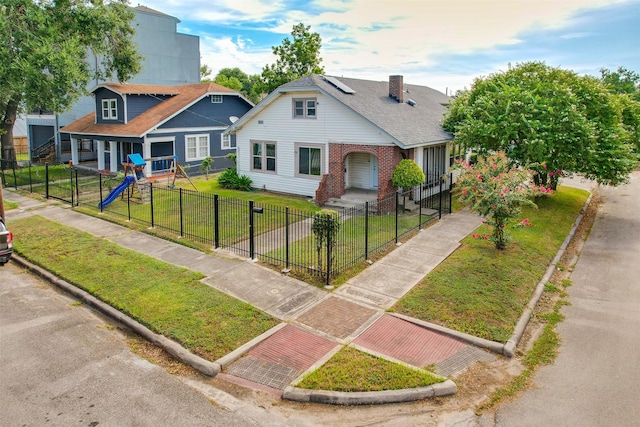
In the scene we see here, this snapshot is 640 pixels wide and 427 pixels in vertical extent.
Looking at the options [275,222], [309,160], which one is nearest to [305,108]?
[309,160]

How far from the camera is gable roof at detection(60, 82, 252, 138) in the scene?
28.1 metres

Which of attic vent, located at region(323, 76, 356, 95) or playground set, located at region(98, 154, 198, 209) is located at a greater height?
attic vent, located at region(323, 76, 356, 95)

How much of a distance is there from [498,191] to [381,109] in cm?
1014

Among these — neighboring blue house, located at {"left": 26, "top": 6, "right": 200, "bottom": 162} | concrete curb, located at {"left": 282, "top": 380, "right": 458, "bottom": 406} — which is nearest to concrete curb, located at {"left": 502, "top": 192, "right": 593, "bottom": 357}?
concrete curb, located at {"left": 282, "top": 380, "right": 458, "bottom": 406}

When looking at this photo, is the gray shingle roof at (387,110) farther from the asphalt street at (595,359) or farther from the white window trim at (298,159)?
the asphalt street at (595,359)

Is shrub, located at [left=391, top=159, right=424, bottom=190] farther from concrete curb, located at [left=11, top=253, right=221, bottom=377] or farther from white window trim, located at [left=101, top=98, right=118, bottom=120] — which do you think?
white window trim, located at [left=101, top=98, right=118, bottom=120]

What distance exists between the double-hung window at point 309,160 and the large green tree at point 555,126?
21.5 ft

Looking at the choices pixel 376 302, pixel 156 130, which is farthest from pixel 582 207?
pixel 156 130

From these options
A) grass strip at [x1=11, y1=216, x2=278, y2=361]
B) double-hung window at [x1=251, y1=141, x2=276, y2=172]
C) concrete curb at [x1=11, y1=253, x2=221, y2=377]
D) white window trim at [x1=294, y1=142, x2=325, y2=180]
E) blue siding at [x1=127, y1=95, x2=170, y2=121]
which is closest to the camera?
concrete curb at [x1=11, y1=253, x2=221, y2=377]

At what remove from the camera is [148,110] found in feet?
101

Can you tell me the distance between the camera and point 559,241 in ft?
53.6

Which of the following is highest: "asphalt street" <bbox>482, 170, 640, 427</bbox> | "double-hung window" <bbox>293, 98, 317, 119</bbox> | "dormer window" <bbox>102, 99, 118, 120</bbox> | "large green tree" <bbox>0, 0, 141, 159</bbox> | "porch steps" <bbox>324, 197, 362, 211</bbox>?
"large green tree" <bbox>0, 0, 141, 159</bbox>

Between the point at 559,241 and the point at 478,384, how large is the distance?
1019 centimetres

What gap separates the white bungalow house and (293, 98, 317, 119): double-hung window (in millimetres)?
46
